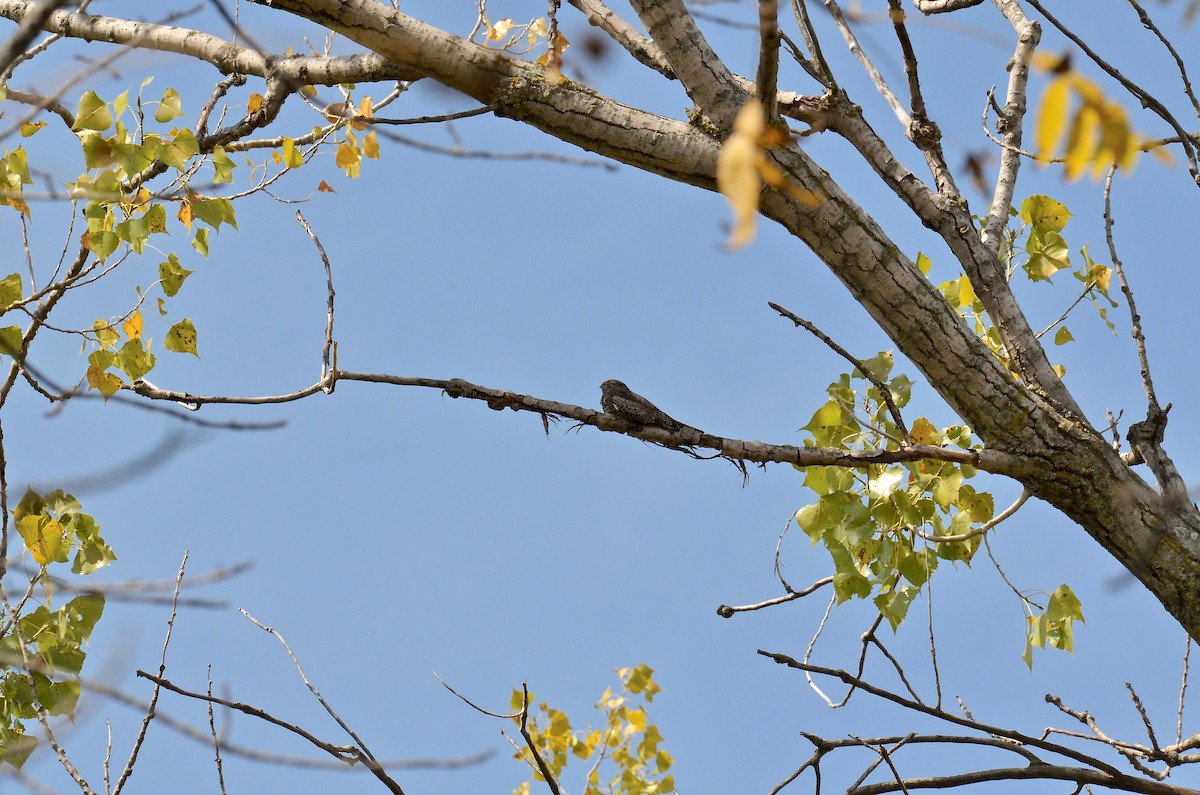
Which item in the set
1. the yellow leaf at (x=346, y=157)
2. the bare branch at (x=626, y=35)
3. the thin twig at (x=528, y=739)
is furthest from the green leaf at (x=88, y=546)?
the bare branch at (x=626, y=35)

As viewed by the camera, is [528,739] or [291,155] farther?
[291,155]

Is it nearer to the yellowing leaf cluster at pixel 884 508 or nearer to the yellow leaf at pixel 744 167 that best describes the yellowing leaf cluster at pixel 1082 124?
the yellow leaf at pixel 744 167

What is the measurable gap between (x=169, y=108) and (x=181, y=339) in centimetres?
69

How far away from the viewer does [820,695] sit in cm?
265

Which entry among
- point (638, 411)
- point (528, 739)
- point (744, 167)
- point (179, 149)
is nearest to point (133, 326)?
point (179, 149)

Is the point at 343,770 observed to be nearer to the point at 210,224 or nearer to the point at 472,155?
the point at 472,155

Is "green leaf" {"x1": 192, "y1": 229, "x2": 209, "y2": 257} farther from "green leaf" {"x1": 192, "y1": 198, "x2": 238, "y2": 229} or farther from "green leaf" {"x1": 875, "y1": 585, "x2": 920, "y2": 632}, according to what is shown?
"green leaf" {"x1": 875, "y1": 585, "x2": 920, "y2": 632}

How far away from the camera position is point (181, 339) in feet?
9.67

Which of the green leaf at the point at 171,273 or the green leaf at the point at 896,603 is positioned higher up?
the green leaf at the point at 171,273

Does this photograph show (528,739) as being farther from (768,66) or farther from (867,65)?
(867,65)

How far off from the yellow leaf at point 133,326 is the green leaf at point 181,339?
157 mm

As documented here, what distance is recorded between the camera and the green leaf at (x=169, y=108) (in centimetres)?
273

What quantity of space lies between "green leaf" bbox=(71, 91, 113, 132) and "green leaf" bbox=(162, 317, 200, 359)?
61cm

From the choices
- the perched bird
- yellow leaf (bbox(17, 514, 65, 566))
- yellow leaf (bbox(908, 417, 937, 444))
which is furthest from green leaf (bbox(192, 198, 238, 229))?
yellow leaf (bbox(908, 417, 937, 444))
